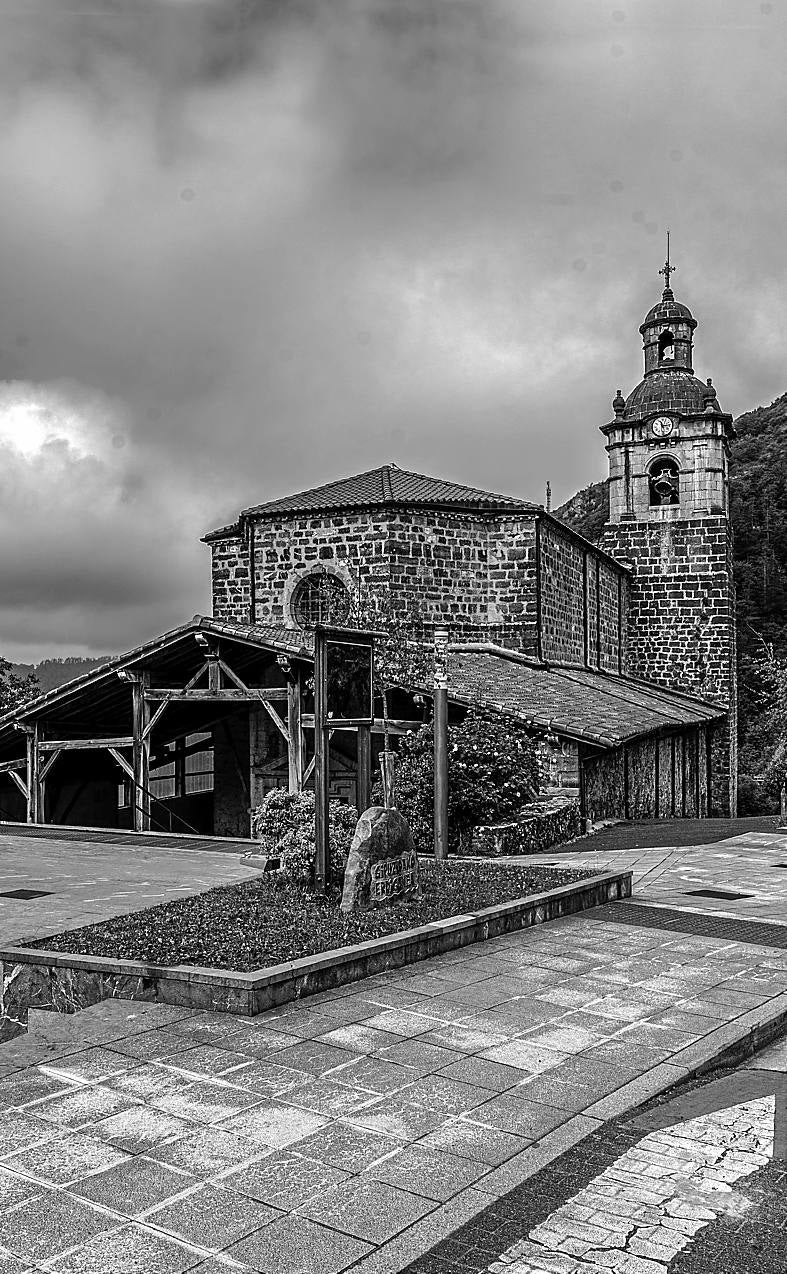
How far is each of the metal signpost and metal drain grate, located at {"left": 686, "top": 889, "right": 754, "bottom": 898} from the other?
12.7 feet

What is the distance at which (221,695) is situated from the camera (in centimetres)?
1695

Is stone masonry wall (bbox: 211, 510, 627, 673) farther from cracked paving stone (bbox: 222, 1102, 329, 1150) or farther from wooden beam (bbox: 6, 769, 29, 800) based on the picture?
cracked paving stone (bbox: 222, 1102, 329, 1150)

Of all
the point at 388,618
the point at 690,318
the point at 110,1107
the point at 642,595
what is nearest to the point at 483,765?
the point at 388,618

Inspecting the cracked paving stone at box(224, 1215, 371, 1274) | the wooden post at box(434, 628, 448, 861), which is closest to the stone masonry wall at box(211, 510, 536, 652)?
the wooden post at box(434, 628, 448, 861)

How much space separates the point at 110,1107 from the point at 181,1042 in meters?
0.92

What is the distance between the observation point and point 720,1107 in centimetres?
533

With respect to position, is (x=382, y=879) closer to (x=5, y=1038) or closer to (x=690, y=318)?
(x=5, y=1038)

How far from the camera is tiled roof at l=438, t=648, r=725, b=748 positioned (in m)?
16.9

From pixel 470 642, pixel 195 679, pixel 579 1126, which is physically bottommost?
pixel 579 1126

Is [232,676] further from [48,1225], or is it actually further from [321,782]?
[48,1225]

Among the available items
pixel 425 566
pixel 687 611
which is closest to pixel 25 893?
pixel 425 566

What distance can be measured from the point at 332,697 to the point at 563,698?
1153 cm

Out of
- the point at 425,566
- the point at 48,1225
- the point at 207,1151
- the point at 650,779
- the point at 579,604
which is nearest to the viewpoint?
the point at 48,1225

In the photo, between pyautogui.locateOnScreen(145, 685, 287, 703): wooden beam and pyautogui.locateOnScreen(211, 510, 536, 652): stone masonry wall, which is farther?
pyautogui.locateOnScreen(211, 510, 536, 652): stone masonry wall
